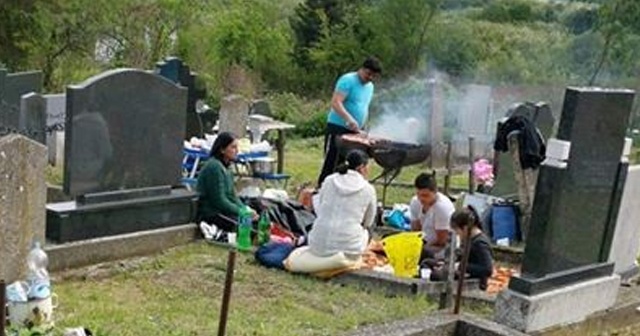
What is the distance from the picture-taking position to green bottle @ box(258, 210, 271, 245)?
895 cm

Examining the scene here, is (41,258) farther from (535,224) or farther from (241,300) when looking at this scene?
(535,224)

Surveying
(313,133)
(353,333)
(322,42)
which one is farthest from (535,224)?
(322,42)

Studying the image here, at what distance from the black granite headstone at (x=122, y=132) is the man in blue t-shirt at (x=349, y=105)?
7.40 feet

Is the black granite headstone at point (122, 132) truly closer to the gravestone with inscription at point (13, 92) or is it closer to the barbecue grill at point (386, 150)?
the barbecue grill at point (386, 150)

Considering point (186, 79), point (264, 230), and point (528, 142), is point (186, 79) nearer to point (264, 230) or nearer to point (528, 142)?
point (264, 230)

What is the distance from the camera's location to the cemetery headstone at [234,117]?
1362 cm

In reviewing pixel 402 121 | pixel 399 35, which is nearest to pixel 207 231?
pixel 402 121

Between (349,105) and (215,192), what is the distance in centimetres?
232

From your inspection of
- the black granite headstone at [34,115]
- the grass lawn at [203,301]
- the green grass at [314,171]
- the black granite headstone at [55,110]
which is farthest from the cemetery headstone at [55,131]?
the grass lawn at [203,301]

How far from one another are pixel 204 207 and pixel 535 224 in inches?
139

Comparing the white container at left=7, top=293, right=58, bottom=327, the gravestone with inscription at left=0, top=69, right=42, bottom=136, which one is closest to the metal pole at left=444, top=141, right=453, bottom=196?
the gravestone with inscription at left=0, top=69, right=42, bottom=136

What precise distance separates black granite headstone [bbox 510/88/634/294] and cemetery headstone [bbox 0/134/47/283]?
3.62 metres

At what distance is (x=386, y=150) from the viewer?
10523 millimetres

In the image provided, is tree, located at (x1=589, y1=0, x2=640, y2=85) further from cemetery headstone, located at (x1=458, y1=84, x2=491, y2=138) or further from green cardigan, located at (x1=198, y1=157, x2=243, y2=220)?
green cardigan, located at (x1=198, y1=157, x2=243, y2=220)
